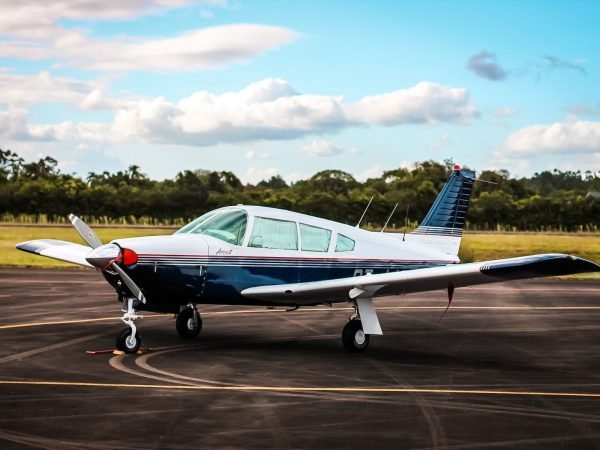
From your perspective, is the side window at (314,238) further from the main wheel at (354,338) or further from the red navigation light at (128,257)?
the red navigation light at (128,257)

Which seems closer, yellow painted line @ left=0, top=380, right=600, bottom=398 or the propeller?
yellow painted line @ left=0, top=380, right=600, bottom=398

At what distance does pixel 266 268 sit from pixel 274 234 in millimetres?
606

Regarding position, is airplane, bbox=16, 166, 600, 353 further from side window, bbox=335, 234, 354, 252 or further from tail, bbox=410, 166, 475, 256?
tail, bbox=410, 166, 475, 256

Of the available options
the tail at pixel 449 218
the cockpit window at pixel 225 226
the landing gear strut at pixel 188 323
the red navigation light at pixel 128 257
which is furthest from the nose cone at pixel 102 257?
the tail at pixel 449 218

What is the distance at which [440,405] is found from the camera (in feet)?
33.7

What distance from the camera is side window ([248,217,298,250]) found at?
1490 cm

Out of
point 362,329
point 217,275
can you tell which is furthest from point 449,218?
point 217,275

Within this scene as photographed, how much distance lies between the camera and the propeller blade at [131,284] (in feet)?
43.7

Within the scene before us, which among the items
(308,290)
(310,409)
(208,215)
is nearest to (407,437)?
(310,409)

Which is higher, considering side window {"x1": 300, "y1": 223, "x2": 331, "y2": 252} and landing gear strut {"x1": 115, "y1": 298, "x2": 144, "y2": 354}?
side window {"x1": 300, "y1": 223, "x2": 331, "y2": 252}

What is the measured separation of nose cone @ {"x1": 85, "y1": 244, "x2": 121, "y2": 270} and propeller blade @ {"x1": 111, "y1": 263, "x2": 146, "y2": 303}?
127 millimetres

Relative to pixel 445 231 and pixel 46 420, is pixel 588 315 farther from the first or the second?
pixel 46 420

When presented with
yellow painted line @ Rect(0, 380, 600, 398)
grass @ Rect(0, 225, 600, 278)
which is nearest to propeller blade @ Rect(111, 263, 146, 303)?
yellow painted line @ Rect(0, 380, 600, 398)

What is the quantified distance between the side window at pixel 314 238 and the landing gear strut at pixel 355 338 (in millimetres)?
1293
